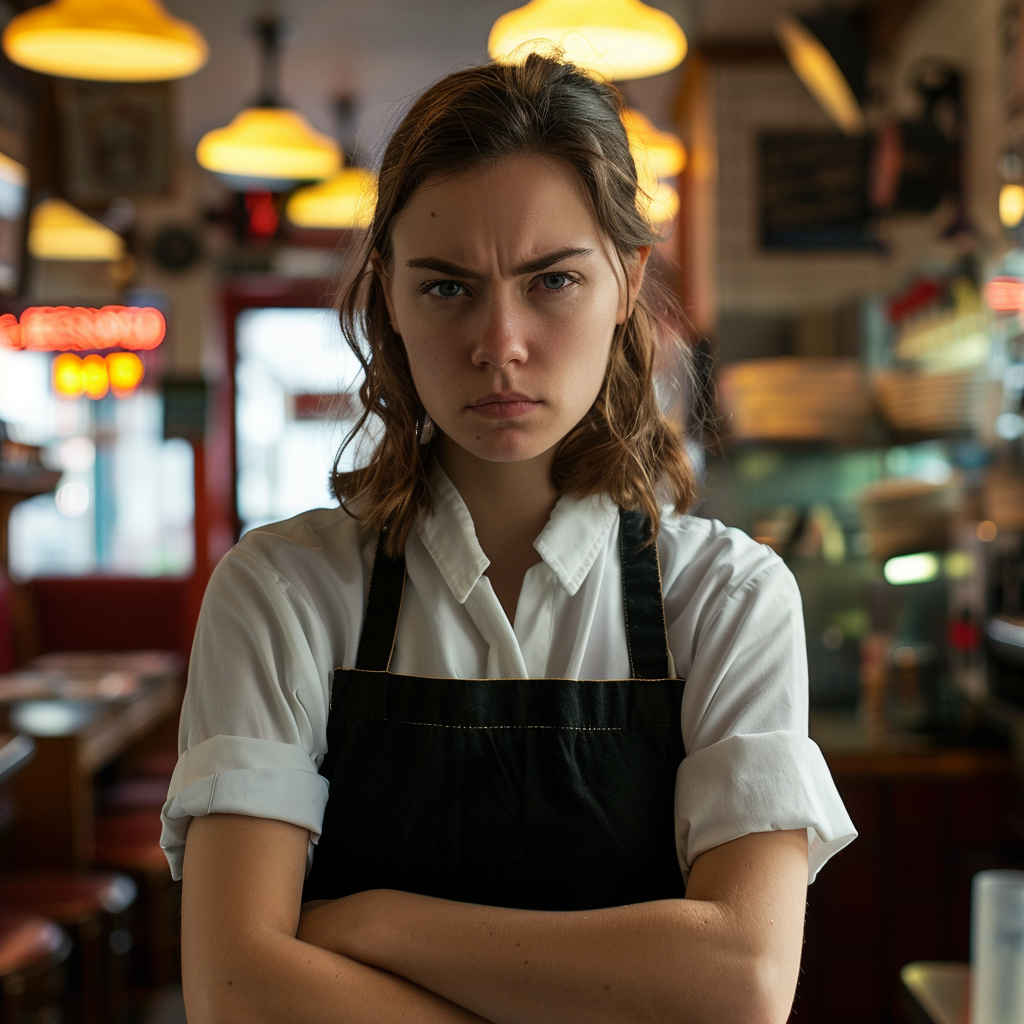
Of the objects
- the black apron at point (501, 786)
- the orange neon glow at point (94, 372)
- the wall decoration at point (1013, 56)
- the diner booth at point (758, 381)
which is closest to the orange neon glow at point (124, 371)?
the orange neon glow at point (94, 372)

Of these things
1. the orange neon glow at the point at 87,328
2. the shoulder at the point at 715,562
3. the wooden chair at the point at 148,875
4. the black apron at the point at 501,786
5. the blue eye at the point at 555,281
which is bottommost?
Result: the wooden chair at the point at 148,875

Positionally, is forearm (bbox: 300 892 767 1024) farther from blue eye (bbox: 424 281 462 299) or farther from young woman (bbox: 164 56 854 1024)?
blue eye (bbox: 424 281 462 299)

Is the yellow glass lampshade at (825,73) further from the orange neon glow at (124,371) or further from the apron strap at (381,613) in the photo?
the orange neon glow at (124,371)

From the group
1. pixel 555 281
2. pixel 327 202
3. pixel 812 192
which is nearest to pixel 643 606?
pixel 555 281

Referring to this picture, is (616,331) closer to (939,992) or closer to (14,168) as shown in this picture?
(939,992)

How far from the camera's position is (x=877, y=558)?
10.8 feet

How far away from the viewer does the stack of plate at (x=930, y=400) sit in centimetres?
311

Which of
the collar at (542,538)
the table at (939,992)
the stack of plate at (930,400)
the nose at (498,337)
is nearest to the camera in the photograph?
the nose at (498,337)

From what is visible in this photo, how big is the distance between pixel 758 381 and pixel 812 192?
5.61 ft

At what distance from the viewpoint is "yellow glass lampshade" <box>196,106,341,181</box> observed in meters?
4.35

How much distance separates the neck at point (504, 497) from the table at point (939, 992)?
91 centimetres

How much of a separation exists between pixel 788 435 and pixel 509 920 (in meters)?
2.78

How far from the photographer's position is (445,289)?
1149mm

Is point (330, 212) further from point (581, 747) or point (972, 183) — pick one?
point (581, 747)
